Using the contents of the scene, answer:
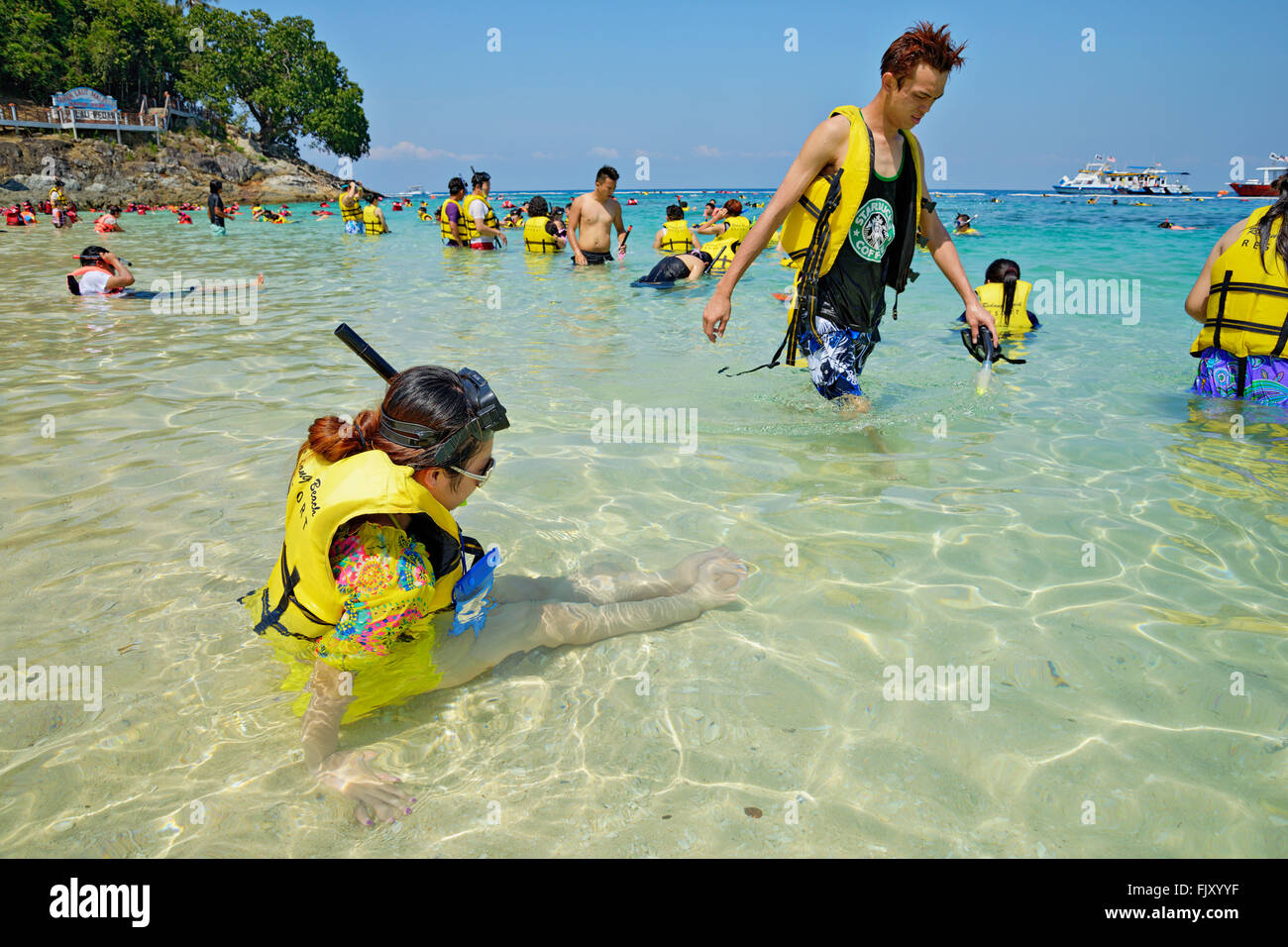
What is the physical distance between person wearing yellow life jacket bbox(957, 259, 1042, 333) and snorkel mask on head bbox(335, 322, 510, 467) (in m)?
7.66

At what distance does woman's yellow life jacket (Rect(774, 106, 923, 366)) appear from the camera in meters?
3.88

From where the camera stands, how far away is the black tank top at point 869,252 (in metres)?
4.01

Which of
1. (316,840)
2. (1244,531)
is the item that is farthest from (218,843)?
(1244,531)

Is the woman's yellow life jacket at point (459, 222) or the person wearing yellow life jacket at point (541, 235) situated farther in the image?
the woman's yellow life jacket at point (459, 222)

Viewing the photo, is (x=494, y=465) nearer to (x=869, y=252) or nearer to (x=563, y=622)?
(x=563, y=622)

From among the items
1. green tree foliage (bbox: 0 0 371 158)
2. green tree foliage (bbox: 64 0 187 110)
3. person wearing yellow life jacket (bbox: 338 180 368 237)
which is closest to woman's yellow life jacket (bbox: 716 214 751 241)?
person wearing yellow life jacket (bbox: 338 180 368 237)

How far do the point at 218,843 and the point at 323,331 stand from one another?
7.14 meters

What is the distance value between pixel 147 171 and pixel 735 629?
5980 centimetres

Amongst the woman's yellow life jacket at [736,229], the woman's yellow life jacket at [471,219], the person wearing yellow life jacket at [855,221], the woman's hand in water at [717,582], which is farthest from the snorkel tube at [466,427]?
the woman's yellow life jacket at [471,219]

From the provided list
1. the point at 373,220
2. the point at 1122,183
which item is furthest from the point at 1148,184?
the point at 373,220

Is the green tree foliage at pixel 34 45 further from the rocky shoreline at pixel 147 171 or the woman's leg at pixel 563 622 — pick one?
the woman's leg at pixel 563 622

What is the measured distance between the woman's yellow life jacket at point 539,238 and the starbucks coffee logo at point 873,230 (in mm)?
13870

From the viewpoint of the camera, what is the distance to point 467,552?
260cm
